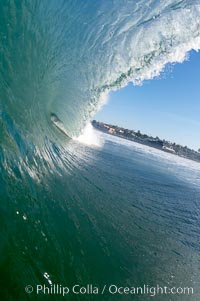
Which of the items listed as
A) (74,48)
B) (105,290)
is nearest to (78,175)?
(74,48)

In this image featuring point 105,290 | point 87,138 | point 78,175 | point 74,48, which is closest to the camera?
point 105,290

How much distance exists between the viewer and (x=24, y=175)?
7.08 meters

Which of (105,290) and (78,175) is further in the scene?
(78,175)

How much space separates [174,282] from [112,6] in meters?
10.5

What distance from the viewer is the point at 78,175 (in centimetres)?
1173

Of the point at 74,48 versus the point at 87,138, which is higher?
the point at 74,48

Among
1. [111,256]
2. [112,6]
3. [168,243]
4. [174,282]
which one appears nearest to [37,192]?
[111,256]

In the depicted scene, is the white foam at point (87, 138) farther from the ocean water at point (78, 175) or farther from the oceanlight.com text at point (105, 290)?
the oceanlight.com text at point (105, 290)

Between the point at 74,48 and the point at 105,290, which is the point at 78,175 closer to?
the point at 74,48

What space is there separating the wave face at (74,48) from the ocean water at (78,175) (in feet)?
0.14

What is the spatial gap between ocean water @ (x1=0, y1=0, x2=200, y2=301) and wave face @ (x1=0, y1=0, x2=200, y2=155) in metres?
0.04

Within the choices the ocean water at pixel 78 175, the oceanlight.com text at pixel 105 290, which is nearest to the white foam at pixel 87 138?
the ocean water at pixel 78 175

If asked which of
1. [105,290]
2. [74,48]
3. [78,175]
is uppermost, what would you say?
[74,48]

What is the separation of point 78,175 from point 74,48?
567 centimetres
